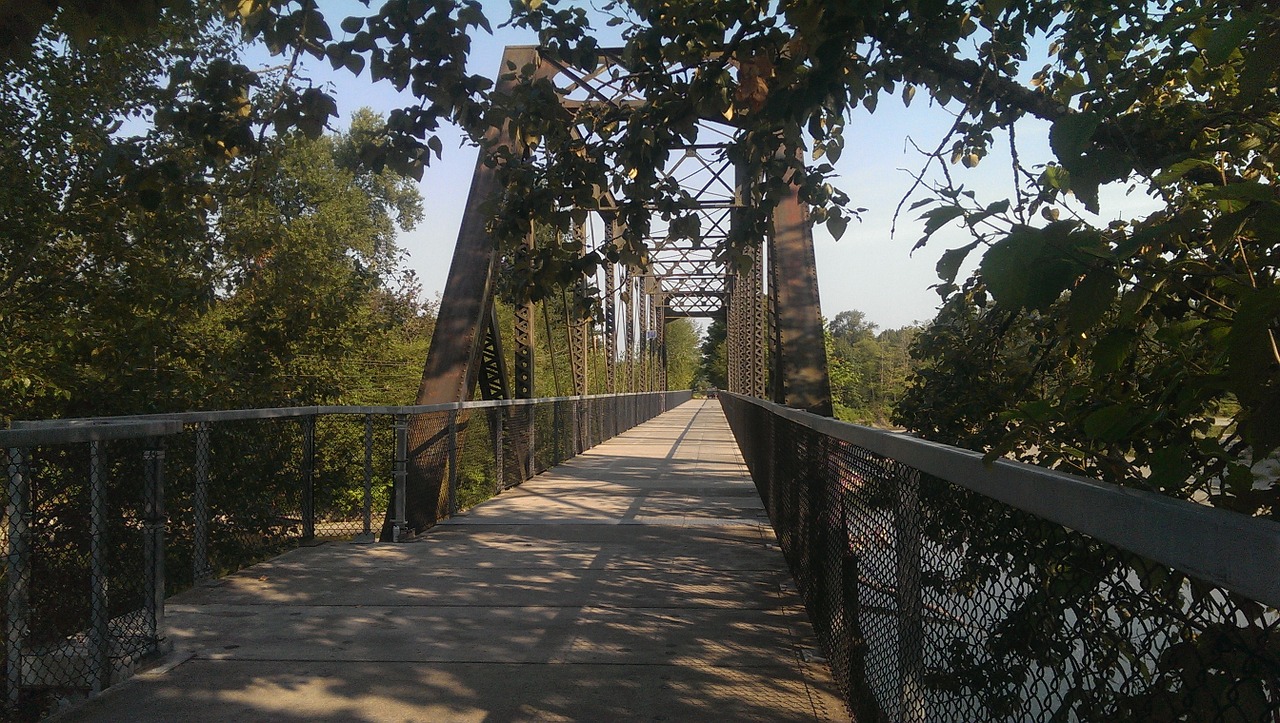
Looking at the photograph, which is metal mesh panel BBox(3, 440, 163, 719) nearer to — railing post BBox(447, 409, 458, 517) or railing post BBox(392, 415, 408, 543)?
railing post BBox(392, 415, 408, 543)

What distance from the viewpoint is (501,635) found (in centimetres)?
493

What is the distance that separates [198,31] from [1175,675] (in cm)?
1227

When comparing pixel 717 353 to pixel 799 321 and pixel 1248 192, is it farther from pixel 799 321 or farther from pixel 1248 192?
pixel 1248 192

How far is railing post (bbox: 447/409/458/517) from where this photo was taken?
30.5 ft

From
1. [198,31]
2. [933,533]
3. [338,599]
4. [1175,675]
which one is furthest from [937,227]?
[198,31]

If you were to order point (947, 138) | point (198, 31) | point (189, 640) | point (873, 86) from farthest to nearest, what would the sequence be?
1. point (198, 31)
2. point (873, 86)
3. point (189, 640)
4. point (947, 138)

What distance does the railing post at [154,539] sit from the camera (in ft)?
14.4

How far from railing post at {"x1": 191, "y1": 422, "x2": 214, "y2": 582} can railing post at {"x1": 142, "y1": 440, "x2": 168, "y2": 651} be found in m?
1.33

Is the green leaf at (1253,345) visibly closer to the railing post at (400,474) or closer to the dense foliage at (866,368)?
the dense foliage at (866,368)

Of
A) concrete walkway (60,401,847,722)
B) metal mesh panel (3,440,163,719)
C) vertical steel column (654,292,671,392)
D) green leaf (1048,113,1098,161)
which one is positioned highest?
vertical steel column (654,292,671,392)

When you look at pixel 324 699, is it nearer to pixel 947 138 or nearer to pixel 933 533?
pixel 933 533

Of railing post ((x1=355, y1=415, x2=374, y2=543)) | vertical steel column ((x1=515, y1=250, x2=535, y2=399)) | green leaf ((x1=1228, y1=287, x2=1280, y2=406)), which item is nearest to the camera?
green leaf ((x1=1228, y1=287, x2=1280, y2=406))

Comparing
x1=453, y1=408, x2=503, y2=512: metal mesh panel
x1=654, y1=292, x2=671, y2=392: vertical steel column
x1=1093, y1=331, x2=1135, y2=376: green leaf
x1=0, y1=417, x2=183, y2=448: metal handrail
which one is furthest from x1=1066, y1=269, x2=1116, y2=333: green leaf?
x1=654, y1=292, x2=671, y2=392: vertical steel column

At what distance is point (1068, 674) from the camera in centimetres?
177
